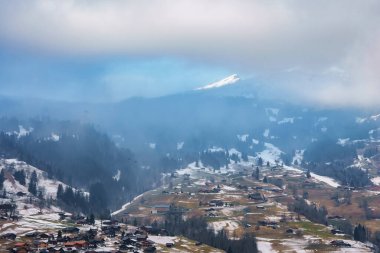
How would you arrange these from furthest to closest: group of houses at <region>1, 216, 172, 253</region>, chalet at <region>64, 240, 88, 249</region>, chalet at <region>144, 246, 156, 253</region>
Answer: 1. chalet at <region>144, 246, 156, 253</region>
2. chalet at <region>64, 240, 88, 249</region>
3. group of houses at <region>1, 216, 172, 253</region>

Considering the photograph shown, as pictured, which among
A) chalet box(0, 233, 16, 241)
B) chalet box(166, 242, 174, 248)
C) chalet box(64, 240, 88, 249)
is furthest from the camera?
chalet box(166, 242, 174, 248)

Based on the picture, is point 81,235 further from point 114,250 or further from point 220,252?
point 220,252

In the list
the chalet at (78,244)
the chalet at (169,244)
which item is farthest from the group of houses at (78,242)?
the chalet at (169,244)

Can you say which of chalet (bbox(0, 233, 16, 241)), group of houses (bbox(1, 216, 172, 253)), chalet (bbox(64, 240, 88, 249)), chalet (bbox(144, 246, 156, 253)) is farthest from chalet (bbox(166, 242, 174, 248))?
chalet (bbox(0, 233, 16, 241))

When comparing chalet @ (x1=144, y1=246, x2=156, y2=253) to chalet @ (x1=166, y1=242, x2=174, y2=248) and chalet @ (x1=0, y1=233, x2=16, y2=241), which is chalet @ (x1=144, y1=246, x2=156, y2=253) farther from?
chalet @ (x1=0, y1=233, x2=16, y2=241)

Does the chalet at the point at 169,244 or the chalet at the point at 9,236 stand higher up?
the chalet at the point at 9,236

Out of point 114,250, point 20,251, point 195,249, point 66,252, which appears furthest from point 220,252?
point 20,251

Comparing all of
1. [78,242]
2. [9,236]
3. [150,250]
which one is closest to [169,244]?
[150,250]

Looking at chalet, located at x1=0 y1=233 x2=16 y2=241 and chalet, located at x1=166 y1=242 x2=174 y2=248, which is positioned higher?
chalet, located at x1=0 y1=233 x2=16 y2=241

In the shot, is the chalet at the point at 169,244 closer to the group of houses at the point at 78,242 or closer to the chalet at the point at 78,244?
the group of houses at the point at 78,242

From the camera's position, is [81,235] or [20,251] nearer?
[20,251]
